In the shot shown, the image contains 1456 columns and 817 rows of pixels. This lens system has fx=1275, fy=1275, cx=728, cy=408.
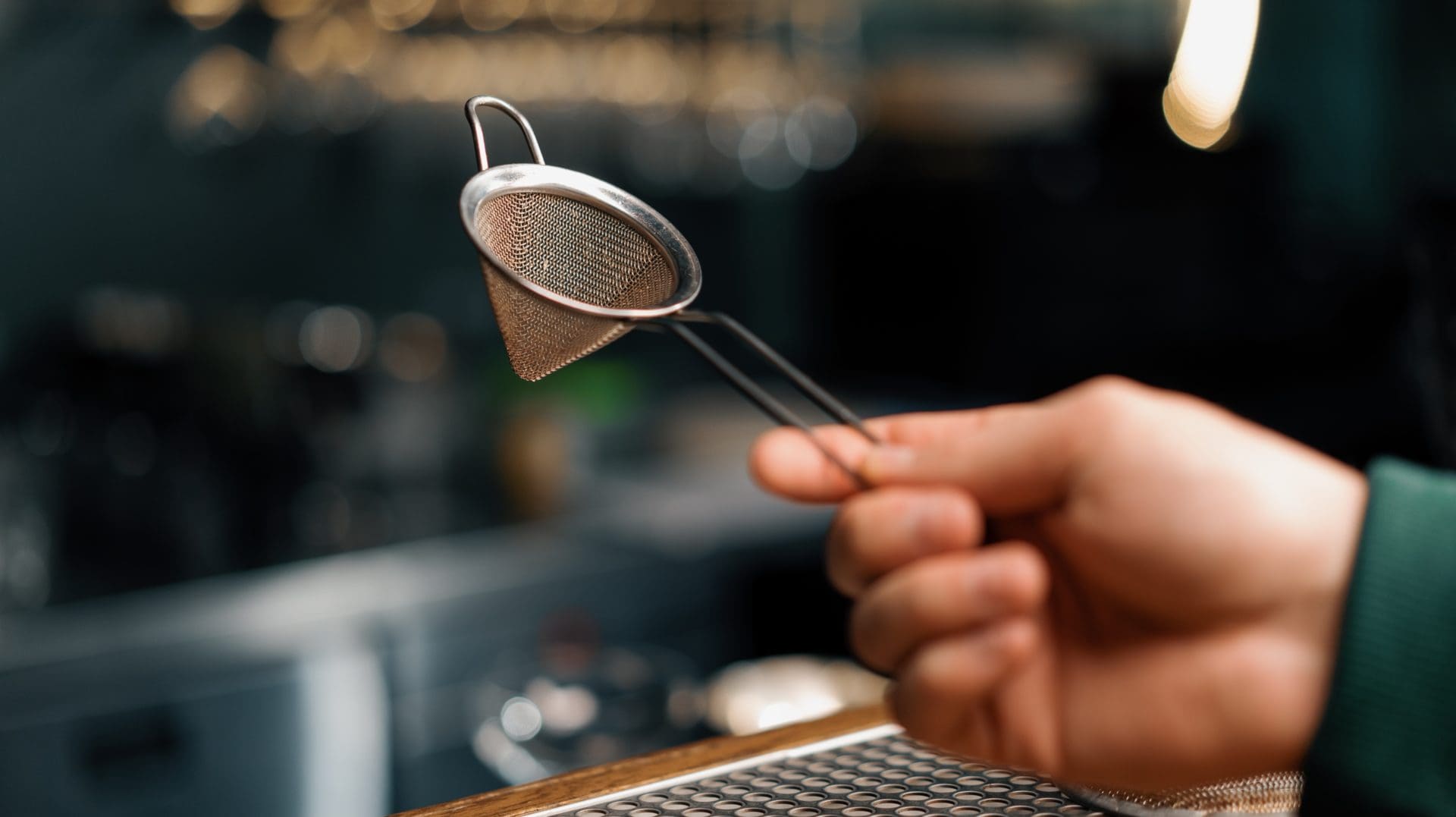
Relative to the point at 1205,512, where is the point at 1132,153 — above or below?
above

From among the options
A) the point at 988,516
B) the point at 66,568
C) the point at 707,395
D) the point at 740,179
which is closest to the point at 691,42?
the point at 740,179

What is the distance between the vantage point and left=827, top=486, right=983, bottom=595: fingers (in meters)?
0.51

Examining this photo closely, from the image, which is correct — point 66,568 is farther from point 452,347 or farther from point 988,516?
point 988,516

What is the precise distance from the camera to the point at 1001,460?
53 cm

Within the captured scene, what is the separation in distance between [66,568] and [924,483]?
157 centimetres

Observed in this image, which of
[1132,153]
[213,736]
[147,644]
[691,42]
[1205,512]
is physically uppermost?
[691,42]

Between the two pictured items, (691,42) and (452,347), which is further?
(691,42)

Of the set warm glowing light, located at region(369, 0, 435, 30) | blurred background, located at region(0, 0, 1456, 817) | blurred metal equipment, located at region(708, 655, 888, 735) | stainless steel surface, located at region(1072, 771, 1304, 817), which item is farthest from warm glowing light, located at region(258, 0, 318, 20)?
stainless steel surface, located at region(1072, 771, 1304, 817)

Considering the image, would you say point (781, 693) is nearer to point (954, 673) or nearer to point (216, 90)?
point (954, 673)

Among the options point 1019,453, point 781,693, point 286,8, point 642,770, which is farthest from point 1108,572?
point 286,8

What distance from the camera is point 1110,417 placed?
53 centimetres

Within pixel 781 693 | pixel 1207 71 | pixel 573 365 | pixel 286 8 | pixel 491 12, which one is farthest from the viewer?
pixel 1207 71

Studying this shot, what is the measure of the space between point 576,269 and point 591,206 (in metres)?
0.05

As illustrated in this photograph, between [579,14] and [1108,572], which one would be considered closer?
[1108,572]
